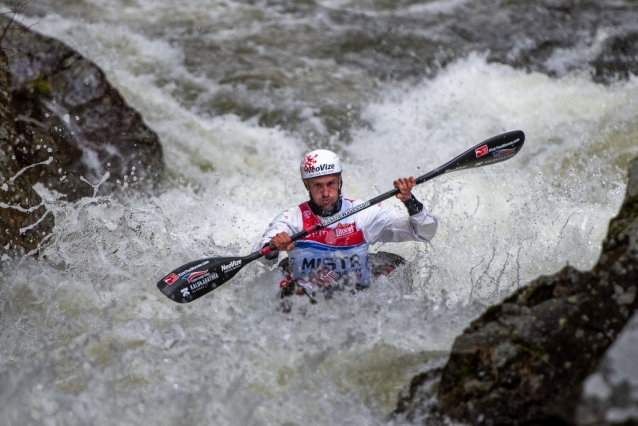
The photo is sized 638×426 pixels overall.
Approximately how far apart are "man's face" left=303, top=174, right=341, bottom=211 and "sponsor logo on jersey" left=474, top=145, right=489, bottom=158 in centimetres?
107

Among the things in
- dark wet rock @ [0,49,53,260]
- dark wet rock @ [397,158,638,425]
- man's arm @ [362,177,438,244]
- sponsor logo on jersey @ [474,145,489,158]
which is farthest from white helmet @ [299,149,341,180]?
dark wet rock @ [0,49,53,260]

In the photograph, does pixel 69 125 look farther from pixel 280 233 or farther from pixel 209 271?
pixel 280 233

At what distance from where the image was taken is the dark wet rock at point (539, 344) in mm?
2912

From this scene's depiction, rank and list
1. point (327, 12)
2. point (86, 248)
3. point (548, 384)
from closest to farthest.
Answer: point (548, 384) → point (86, 248) → point (327, 12)

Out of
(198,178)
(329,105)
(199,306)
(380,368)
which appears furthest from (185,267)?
(329,105)

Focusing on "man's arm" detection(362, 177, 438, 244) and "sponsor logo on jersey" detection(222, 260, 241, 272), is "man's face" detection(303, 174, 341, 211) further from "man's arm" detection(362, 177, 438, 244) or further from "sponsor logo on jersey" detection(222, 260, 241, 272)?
"sponsor logo on jersey" detection(222, 260, 241, 272)

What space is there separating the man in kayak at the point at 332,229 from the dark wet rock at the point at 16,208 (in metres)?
2.01

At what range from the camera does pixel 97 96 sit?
7605 mm

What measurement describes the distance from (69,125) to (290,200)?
2328 millimetres

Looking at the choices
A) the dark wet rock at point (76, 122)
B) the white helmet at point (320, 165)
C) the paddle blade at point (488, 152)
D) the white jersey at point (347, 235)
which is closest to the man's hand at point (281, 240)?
the white jersey at point (347, 235)

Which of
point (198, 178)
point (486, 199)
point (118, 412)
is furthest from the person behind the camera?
point (198, 178)

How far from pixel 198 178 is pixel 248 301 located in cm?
318

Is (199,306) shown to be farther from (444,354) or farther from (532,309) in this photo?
(532,309)

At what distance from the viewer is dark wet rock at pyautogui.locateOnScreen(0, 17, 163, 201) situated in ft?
23.4
